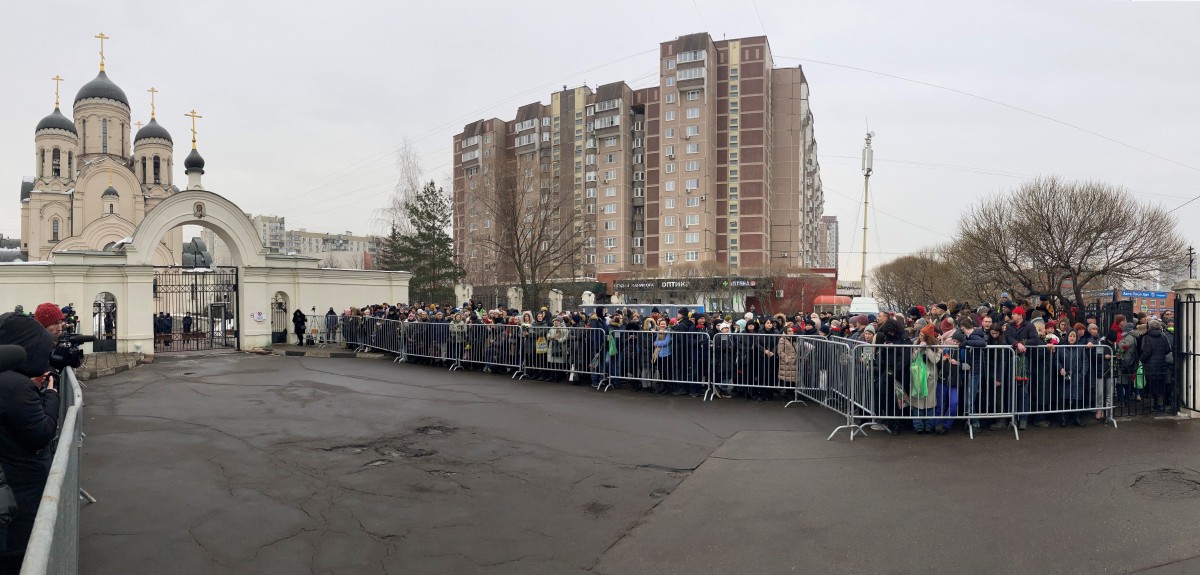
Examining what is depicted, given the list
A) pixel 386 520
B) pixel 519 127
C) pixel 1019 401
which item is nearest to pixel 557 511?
pixel 386 520

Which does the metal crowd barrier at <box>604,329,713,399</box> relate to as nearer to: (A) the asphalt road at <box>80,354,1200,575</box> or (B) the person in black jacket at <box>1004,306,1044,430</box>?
(A) the asphalt road at <box>80,354,1200,575</box>

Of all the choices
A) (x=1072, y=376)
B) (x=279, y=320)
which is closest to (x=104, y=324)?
(x=279, y=320)

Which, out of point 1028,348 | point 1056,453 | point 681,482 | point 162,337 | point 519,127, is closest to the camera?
point 681,482

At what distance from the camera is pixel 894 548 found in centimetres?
494

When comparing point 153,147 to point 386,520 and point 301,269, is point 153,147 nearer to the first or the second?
point 301,269

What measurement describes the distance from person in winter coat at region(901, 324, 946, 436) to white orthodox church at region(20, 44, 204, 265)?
63439mm

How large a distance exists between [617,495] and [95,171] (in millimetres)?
68509

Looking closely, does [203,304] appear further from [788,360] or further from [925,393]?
[925,393]

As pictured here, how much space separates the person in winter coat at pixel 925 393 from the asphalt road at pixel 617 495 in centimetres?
29

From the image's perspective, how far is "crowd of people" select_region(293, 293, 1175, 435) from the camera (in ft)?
28.6

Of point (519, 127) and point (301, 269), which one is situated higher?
point (519, 127)

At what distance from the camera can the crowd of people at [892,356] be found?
8.72 metres

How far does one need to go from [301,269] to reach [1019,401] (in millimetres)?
24401

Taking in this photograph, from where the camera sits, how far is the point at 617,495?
632cm
